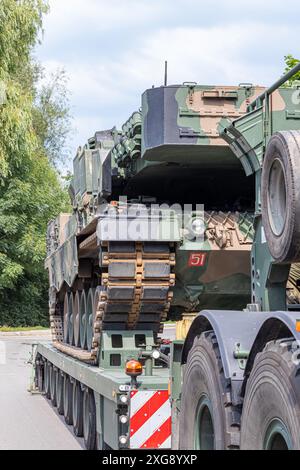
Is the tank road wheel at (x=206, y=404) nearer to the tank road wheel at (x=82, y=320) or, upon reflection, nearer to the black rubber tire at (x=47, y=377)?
the tank road wheel at (x=82, y=320)

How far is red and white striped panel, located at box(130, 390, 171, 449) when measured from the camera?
6.79 m

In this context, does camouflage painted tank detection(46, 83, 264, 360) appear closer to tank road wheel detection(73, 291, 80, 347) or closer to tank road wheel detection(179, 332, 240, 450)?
tank road wheel detection(73, 291, 80, 347)

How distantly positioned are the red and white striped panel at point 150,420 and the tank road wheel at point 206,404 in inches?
62.5

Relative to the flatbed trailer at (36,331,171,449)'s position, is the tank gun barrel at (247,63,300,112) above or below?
above

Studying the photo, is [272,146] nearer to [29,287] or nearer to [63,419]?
[63,419]

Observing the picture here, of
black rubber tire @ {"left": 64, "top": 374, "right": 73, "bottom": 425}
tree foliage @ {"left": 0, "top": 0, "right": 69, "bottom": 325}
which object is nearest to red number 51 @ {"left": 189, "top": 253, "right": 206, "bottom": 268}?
black rubber tire @ {"left": 64, "top": 374, "right": 73, "bottom": 425}

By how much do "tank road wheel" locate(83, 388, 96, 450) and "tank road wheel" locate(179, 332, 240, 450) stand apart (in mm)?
4163

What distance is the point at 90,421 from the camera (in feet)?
30.7

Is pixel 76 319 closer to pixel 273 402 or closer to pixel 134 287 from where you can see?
pixel 134 287

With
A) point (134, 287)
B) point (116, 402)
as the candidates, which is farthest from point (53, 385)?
point (116, 402)

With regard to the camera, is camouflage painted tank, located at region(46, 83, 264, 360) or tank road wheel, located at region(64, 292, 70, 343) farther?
tank road wheel, located at region(64, 292, 70, 343)

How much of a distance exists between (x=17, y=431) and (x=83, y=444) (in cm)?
120

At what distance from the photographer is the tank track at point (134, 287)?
875 centimetres

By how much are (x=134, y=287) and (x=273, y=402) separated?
5150mm
